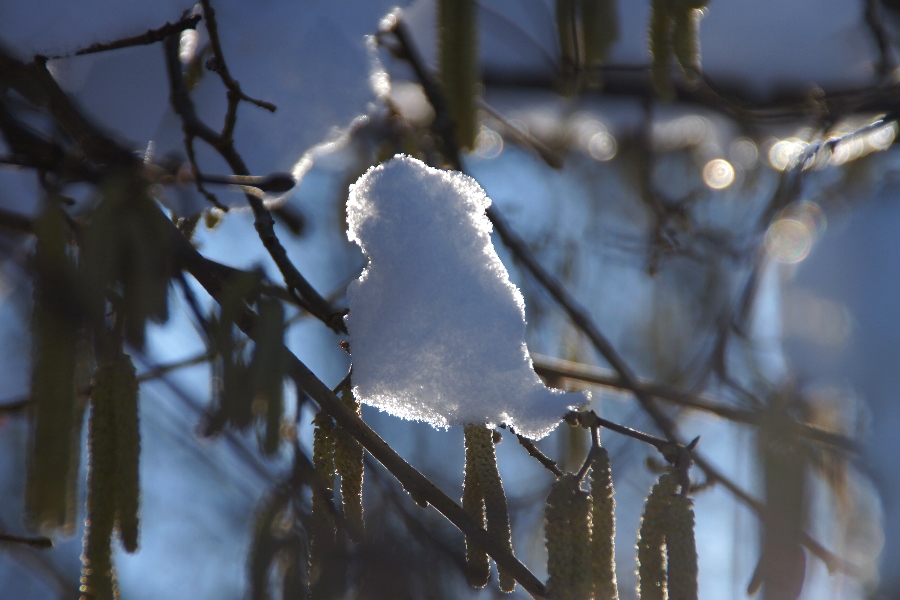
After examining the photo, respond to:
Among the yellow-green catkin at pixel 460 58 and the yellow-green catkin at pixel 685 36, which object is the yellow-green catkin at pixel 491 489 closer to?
the yellow-green catkin at pixel 460 58

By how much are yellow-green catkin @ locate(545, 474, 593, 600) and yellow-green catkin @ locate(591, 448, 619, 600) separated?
15mm

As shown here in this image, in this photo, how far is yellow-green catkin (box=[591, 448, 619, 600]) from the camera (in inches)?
26.5

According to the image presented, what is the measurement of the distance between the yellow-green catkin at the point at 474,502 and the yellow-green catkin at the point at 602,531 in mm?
104

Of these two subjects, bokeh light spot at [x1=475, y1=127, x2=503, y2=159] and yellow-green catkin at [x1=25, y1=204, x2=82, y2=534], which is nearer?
yellow-green catkin at [x1=25, y1=204, x2=82, y2=534]

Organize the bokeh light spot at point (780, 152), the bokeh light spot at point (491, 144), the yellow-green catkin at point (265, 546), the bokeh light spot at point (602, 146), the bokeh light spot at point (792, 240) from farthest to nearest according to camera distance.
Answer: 1. the bokeh light spot at point (602, 146)
2. the bokeh light spot at point (792, 240)
3. the bokeh light spot at point (780, 152)
4. the bokeh light spot at point (491, 144)
5. the yellow-green catkin at point (265, 546)

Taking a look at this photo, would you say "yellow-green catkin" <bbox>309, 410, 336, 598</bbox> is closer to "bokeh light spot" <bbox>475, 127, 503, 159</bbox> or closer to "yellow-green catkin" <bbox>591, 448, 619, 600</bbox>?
"yellow-green catkin" <bbox>591, 448, 619, 600</bbox>

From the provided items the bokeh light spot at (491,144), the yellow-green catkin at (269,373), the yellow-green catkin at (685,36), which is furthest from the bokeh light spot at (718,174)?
the yellow-green catkin at (269,373)

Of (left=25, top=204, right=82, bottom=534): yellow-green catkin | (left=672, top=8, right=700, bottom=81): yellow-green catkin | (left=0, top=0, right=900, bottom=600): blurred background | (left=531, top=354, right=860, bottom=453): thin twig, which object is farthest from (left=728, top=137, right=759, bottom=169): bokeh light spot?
(left=25, top=204, right=82, bottom=534): yellow-green catkin

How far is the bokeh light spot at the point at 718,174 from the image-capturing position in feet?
9.18

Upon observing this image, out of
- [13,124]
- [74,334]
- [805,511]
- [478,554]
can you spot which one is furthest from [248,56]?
[805,511]

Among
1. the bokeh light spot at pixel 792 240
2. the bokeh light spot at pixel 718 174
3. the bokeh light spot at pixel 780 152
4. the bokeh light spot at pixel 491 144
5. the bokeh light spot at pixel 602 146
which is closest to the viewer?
the bokeh light spot at pixel 491 144

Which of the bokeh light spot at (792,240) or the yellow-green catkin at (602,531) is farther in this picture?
the bokeh light spot at (792,240)

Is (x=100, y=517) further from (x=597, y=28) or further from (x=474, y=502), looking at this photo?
(x=597, y=28)

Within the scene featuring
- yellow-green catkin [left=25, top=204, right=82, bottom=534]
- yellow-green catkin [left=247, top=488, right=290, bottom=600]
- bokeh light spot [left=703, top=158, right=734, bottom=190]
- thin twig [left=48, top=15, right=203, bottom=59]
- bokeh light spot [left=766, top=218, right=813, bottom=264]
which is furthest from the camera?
bokeh light spot [left=703, top=158, right=734, bottom=190]
